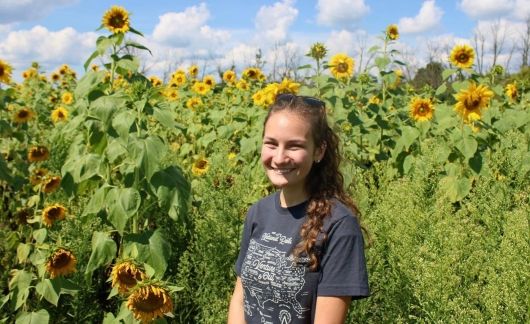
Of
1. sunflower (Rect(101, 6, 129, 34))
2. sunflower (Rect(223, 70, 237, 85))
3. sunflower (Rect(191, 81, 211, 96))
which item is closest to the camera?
sunflower (Rect(101, 6, 129, 34))

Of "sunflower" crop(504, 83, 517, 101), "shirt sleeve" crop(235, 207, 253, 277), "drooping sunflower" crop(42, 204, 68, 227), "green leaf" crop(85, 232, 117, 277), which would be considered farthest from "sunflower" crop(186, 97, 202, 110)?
"shirt sleeve" crop(235, 207, 253, 277)

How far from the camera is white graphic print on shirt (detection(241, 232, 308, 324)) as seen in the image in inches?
73.5

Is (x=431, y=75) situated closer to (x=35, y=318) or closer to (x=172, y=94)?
(x=172, y=94)

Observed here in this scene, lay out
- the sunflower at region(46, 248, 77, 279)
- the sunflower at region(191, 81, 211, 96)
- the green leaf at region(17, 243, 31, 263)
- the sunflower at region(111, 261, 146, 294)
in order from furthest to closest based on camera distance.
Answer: the sunflower at region(191, 81, 211, 96)
the green leaf at region(17, 243, 31, 263)
the sunflower at region(46, 248, 77, 279)
the sunflower at region(111, 261, 146, 294)

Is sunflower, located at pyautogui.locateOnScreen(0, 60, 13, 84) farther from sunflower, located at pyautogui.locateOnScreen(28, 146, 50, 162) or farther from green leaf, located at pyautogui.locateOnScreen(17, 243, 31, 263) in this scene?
green leaf, located at pyautogui.locateOnScreen(17, 243, 31, 263)

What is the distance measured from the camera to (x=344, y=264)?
176cm

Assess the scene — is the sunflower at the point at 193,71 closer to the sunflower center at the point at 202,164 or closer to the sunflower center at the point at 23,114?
the sunflower center at the point at 23,114

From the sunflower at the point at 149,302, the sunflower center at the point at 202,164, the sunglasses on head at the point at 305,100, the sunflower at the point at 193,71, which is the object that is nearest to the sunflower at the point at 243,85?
the sunflower at the point at 193,71

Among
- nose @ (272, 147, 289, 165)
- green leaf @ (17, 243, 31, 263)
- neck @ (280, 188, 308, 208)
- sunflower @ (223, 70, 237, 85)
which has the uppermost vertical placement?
sunflower @ (223, 70, 237, 85)

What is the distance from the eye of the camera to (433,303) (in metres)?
1.98

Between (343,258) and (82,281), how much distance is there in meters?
1.70

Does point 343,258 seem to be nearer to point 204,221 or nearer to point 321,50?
point 204,221

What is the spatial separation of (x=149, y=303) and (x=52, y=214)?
1052mm

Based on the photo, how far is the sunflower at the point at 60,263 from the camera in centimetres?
264
